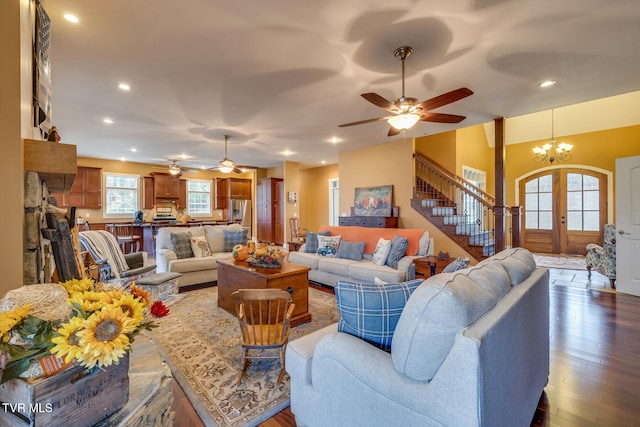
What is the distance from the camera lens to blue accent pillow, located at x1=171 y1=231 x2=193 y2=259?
4569 mm

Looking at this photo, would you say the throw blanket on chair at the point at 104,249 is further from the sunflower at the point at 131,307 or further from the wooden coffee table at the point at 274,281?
the sunflower at the point at 131,307

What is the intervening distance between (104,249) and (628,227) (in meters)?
7.17

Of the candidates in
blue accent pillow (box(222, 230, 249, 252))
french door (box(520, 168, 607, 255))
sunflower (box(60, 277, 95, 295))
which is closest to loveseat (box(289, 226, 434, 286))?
blue accent pillow (box(222, 230, 249, 252))

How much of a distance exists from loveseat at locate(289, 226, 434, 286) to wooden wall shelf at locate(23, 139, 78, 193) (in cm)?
336

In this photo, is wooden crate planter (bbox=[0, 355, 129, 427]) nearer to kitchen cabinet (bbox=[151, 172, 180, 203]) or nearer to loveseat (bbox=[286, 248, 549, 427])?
loveseat (bbox=[286, 248, 549, 427])

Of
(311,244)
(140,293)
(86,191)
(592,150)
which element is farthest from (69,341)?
(592,150)

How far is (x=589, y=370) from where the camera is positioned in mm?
2215

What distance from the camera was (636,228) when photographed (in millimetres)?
3957

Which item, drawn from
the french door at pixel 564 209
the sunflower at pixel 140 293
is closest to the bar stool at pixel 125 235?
the sunflower at pixel 140 293

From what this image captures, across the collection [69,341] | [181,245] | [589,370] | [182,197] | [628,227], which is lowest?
[589,370]

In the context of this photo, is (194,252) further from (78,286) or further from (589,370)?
(589,370)

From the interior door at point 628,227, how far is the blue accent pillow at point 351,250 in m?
3.77

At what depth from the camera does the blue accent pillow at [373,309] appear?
1366mm

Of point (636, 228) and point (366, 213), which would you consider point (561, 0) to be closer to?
point (636, 228)
